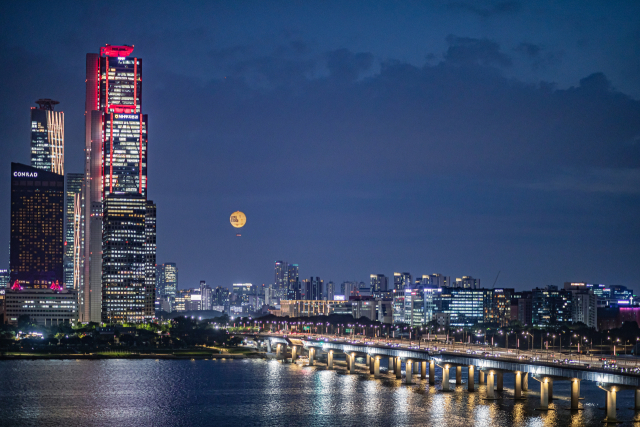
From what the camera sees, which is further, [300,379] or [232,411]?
[300,379]

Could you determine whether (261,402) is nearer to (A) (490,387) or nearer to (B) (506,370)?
(A) (490,387)

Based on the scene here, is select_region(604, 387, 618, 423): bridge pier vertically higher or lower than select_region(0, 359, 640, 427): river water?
higher

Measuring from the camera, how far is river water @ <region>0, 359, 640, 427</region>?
4222 inches

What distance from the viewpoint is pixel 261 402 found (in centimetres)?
12662

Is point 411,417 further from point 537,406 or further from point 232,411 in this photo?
point 232,411

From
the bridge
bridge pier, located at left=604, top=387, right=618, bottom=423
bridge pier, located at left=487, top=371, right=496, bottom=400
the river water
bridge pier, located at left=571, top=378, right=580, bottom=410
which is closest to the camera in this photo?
bridge pier, located at left=604, top=387, right=618, bottom=423

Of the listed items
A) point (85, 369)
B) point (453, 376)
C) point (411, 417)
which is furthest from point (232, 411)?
point (85, 369)

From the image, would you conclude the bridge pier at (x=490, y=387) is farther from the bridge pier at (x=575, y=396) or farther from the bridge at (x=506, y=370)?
the bridge pier at (x=575, y=396)

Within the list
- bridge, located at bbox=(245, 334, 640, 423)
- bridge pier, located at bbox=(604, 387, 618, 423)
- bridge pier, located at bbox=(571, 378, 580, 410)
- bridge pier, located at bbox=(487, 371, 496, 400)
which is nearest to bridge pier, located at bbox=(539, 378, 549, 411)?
bridge, located at bbox=(245, 334, 640, 423)

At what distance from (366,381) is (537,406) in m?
44.3

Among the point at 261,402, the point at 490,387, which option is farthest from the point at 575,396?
the point at 261,402

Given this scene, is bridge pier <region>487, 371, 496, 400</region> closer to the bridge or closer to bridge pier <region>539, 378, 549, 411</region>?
the bridge

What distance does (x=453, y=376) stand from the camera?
167 meters

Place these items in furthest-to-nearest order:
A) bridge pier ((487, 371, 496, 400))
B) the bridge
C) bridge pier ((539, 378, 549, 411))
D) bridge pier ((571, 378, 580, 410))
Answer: bridge pier ((487, 371, 496, 400)) → bridge pier ((539, 378, 549, 411)) → bridge pier ((571, 378, 580, 410)) → the bridge
